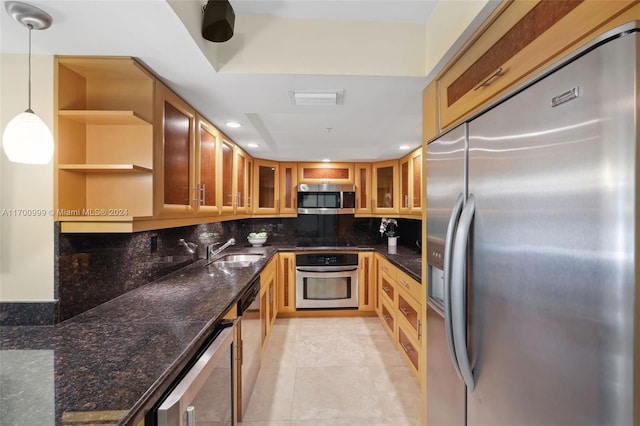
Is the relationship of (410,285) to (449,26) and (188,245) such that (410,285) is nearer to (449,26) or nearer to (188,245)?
(449,26)

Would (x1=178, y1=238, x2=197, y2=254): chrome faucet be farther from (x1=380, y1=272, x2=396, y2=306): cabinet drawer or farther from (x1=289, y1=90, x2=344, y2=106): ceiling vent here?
(x1=380, y1=272, x2=396, y2=306): cabinet drawer

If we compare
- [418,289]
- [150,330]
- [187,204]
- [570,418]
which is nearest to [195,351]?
[150,330]

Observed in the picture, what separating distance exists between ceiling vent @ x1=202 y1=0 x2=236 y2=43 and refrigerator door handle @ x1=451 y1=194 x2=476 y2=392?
1.22m

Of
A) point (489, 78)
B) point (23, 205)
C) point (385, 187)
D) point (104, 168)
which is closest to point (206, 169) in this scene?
point (104, 168)

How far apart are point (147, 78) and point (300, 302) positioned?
2907 mm

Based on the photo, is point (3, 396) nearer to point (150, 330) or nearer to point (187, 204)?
point (150, 330)

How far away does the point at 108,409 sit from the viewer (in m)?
0.69

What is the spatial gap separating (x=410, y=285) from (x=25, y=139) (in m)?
2.41

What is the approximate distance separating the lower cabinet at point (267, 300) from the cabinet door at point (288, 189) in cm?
77

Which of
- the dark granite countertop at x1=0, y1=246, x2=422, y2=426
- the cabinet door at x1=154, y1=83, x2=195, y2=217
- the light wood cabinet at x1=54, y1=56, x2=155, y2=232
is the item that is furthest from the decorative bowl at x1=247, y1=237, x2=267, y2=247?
the light wood cabinet at x1=54, y1=56, x2=155, y2=232

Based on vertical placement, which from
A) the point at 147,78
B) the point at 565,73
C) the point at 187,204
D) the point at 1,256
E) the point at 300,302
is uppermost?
the point at 147,78

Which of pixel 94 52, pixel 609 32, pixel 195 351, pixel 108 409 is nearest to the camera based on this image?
pixel 609 32

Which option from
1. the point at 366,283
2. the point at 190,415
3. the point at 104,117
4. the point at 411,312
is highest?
the point at 104,117

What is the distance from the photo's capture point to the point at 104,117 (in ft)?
4.36
